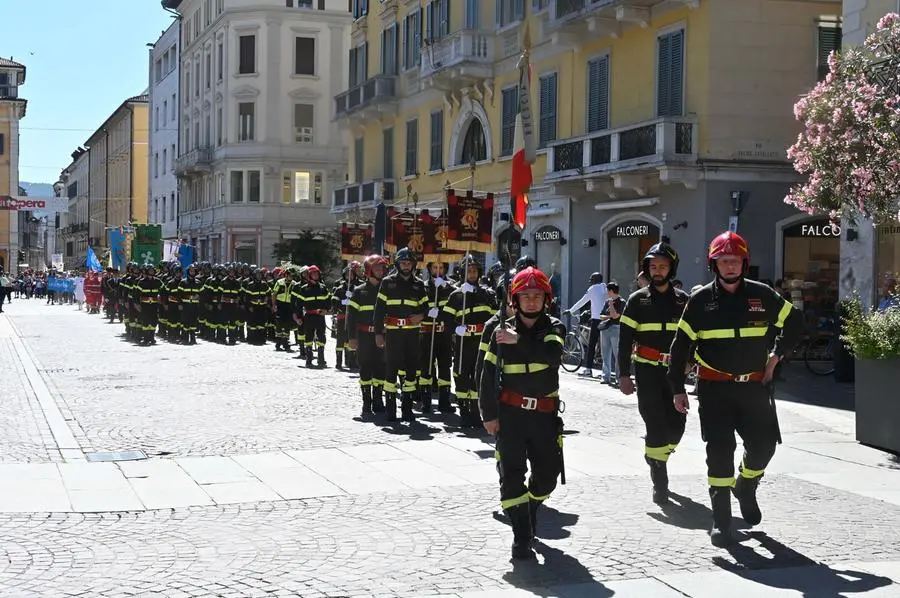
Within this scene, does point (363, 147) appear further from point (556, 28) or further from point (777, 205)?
point (777, 205)

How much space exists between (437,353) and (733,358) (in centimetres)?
752

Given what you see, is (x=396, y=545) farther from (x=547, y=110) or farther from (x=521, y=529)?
(x=547, y=110)

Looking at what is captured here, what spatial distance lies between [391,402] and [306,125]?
47.1 m

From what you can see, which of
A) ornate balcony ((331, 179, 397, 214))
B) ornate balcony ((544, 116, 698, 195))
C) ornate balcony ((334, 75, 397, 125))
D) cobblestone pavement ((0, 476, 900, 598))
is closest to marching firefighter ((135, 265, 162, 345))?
ornate balcony ((544, 116, 698, 195))

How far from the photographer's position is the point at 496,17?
32.8 metres

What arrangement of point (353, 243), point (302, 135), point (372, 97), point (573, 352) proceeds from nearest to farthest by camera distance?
point (573, 352), point (353, 243), point (372, 97), point (302, 135)

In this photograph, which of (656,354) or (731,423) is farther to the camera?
(656,354)

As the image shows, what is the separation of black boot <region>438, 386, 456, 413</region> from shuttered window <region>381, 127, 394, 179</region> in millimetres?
27424

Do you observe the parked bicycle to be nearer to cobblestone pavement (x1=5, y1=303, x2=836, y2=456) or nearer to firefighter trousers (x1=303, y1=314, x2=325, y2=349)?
cobblestone pavement (x1=5, y1=303, x2=836, y2=456)

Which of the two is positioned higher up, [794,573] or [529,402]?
[529,402]

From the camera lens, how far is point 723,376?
7574 millimetres

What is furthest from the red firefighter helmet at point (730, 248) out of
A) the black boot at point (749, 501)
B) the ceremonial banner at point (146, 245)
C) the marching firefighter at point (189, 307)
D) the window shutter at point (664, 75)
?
the ceremonial banner at point (146, 245)

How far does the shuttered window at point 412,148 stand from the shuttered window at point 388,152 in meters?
1.67

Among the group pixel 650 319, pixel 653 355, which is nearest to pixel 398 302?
pixel 650 319
